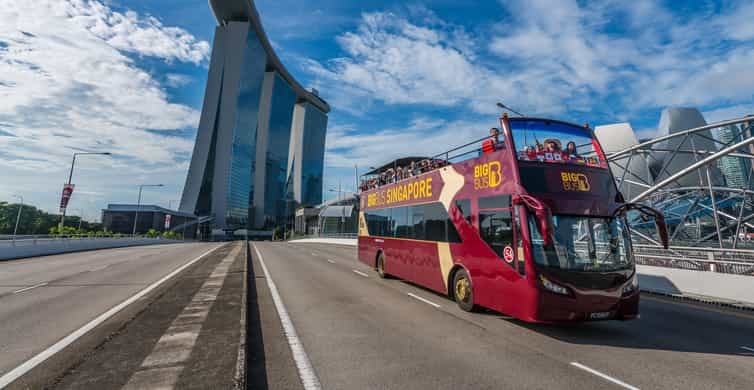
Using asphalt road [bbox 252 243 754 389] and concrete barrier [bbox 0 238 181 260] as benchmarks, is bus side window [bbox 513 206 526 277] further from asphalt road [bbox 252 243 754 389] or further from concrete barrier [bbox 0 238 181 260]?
concrete barrier [bbox 0 238 181 260]

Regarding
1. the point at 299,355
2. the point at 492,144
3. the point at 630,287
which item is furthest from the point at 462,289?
the point at 299,355

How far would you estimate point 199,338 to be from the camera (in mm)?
5297

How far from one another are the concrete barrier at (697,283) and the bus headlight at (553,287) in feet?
27.3

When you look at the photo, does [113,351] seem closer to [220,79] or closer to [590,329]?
[590,329]

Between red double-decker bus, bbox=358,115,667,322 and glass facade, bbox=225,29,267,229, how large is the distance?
110646mm

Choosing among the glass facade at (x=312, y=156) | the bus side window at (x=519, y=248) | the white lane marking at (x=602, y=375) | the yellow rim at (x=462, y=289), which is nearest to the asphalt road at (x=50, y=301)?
the white lane marking at (x=602, y=375)

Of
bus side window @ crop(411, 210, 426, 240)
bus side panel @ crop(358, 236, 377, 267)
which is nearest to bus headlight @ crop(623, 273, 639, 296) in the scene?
bus side window @ crop(411, 210, 426, 240)

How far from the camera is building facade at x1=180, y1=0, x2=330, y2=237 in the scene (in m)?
110

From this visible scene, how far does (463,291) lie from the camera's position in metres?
8.52

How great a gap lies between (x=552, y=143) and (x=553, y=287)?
10.6 ft

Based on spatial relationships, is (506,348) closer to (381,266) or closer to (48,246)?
(381,266)

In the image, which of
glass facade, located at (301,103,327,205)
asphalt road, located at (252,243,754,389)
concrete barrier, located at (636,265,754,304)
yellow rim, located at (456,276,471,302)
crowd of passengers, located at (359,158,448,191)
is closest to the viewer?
asphalt road, located at (252,243,754,389)

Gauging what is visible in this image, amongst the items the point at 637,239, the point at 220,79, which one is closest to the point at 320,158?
the point at 220,79

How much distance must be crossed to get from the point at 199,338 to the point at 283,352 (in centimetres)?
129
